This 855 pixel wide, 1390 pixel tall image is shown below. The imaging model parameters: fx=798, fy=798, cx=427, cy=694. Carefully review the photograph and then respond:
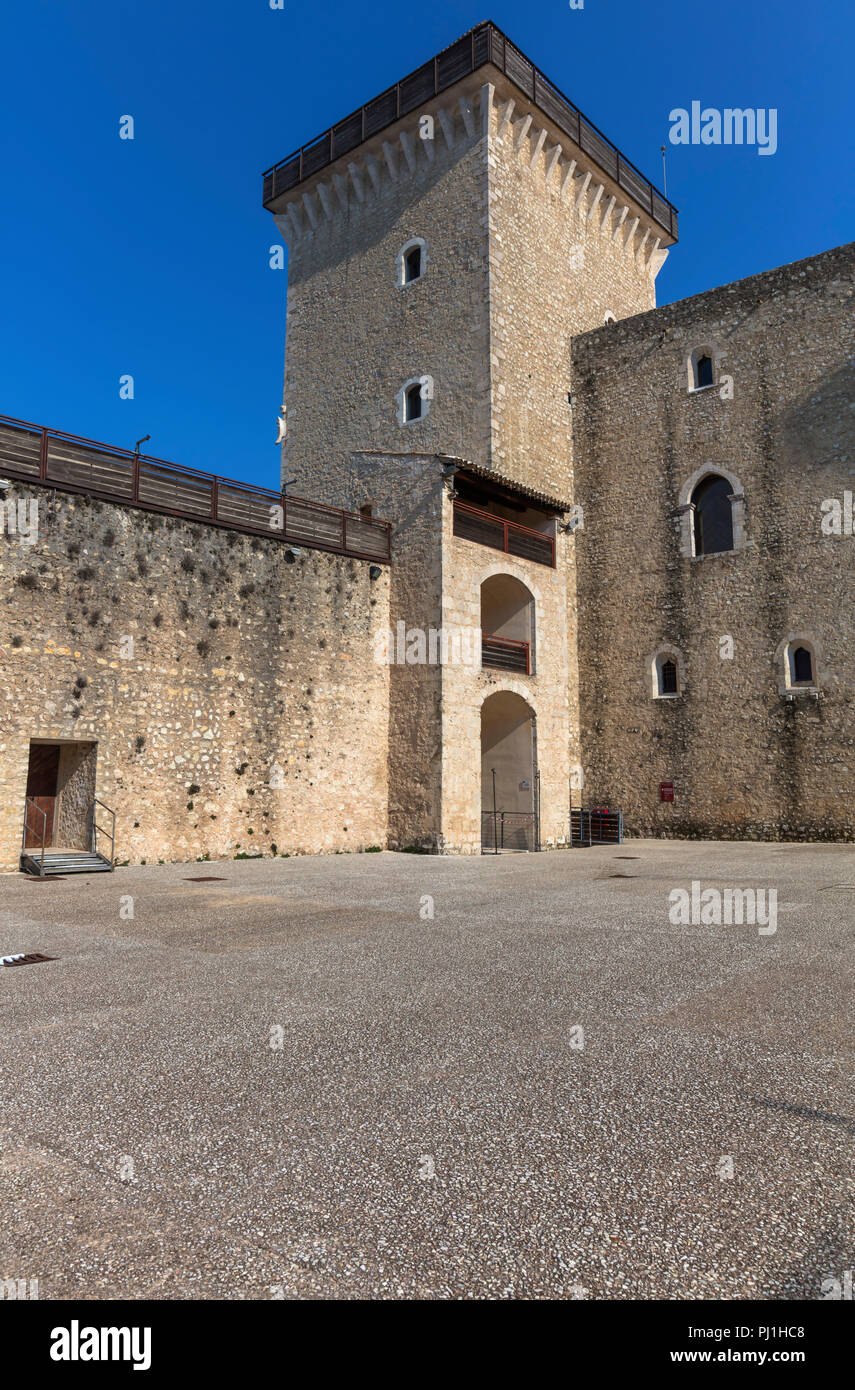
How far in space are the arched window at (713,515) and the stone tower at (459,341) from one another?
3386 mm

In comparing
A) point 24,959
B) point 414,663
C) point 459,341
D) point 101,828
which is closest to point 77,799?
point 101,828

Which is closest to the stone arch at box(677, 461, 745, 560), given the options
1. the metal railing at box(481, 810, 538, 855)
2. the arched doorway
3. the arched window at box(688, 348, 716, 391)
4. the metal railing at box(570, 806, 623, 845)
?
the arched window at box(688, 348, 716, 391)

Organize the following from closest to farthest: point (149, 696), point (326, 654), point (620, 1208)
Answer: point (620, 1208)
point (149, 696)
point (326, 654)

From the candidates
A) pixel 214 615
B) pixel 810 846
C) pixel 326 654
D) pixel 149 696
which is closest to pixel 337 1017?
pixel 149 696

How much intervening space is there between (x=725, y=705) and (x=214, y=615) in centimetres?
1191

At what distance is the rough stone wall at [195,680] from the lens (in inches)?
474

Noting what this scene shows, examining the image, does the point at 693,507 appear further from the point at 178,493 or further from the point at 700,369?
the point at 178,493

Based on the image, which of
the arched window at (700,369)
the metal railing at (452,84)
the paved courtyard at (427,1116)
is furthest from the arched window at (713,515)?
the paved courtyard at (427,1116)

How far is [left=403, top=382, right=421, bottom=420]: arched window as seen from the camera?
2134 cm

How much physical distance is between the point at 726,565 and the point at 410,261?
12106 mm

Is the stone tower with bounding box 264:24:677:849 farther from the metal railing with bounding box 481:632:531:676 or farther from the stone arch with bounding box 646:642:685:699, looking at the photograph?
the stone arch with bounding box 646:642:685:699

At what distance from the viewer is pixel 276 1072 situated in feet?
11.8
